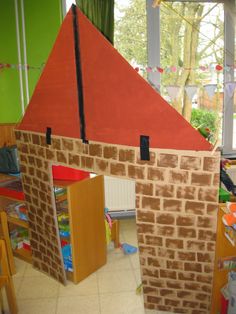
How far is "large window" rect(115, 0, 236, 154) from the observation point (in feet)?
12.4

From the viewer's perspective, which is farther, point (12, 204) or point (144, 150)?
point (12, 204)

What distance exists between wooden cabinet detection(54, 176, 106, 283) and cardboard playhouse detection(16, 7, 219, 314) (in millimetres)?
377

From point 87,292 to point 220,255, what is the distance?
123 centimetres

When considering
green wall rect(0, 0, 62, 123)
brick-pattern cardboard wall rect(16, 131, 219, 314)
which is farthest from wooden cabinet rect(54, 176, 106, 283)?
green wall rect(0, 0, 62, 123)

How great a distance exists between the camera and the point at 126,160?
2.08m

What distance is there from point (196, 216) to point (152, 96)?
0.81 meters

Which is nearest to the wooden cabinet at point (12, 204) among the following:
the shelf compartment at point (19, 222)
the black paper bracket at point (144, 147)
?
the shelf compartment at point (19, 222)

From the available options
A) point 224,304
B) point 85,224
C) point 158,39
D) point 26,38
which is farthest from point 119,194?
point 26,38

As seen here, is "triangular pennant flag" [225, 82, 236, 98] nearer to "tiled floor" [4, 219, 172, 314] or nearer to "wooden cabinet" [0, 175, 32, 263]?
"tiled floor" [4, 219, 172, 314]

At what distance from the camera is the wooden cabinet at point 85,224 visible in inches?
104

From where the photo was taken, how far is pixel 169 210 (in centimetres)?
206

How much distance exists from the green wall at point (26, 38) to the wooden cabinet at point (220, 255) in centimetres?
272

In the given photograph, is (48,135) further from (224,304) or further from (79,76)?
(224,304)

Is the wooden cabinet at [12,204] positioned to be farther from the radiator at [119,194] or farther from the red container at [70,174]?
the radiator at [119,194]
